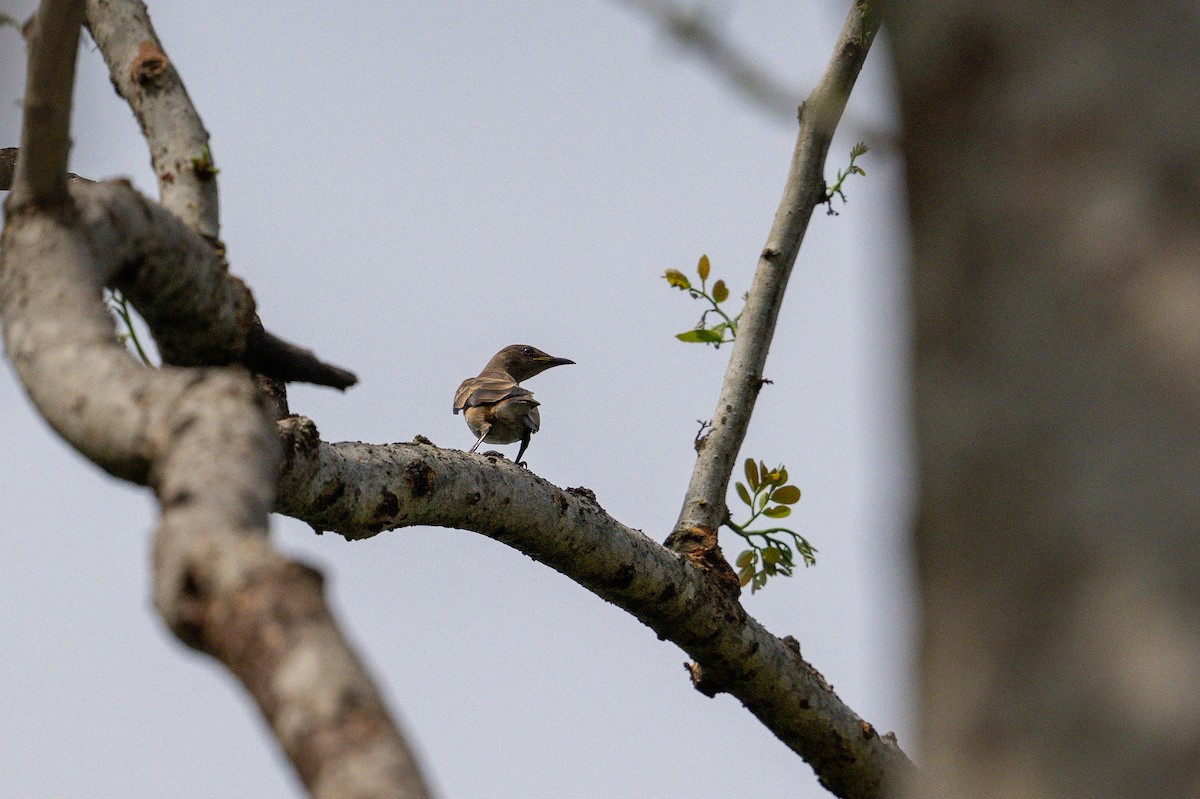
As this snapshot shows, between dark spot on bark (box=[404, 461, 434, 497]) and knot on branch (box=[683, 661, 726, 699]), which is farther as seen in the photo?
knot on branch (box=[683, 661, 726, 699])

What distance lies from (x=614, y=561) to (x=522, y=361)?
7847 mm

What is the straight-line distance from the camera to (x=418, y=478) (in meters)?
3.37

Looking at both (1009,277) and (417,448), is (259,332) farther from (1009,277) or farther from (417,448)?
(1009,277)

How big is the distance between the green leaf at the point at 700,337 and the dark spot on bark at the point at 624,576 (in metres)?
1.50

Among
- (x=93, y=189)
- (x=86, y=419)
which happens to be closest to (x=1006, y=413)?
(x=86, y=419)

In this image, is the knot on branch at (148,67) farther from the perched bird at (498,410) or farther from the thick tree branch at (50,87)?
the perched bird at (498,410)

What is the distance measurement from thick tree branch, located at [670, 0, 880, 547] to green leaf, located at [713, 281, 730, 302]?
34 cm

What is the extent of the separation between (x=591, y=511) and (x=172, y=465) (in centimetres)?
256

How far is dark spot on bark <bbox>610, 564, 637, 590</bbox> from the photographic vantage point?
3.90 metres

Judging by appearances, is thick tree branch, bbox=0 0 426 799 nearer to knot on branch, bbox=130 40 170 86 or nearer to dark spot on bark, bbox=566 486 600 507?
knot on branch, bbox=130 40 170 86

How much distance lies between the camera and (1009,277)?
949 mm

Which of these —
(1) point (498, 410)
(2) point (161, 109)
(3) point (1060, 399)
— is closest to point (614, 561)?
(2) point (161, 109)

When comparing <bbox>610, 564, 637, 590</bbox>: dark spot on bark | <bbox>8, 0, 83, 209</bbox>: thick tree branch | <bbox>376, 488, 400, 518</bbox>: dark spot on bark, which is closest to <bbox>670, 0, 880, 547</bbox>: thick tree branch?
<bbox>610, 564, 637, 590</bbox>: dark spot on bark

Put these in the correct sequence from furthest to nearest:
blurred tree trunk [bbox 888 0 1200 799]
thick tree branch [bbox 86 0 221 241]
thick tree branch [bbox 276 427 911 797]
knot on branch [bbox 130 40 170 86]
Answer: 1. thick tree branch [bbox 276 427 911 797]
2. knot on branch [bbox 130 40 170 86]
3. thick tree branch [bbox 86 0 221 241]
4. blurred tree trunk [bbox 888 0 1200 799]
